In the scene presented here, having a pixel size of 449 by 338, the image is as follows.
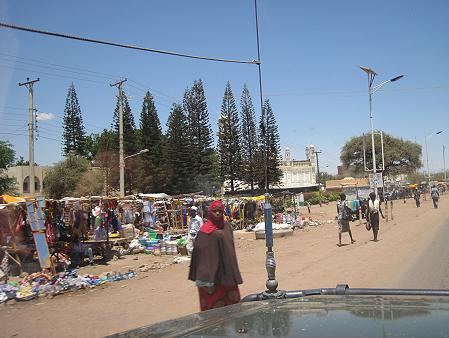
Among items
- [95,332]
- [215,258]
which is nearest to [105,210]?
[95,332]

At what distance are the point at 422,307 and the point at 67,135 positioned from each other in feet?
192

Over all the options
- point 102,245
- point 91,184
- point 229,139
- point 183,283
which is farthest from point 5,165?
point 183,283

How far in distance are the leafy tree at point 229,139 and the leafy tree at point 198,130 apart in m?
1.36

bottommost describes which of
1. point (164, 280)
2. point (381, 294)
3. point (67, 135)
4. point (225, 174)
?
point (164, 280)

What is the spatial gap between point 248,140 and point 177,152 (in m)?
8.52

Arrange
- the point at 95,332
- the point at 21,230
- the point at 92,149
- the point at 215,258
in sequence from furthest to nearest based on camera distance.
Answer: the point at 92,149
the point at 21,230
the point at 95,332
the point at 215,258

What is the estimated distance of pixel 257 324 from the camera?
2.54m

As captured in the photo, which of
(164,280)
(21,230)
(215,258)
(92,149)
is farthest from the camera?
(92,149)

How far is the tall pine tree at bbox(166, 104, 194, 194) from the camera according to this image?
50.1 m

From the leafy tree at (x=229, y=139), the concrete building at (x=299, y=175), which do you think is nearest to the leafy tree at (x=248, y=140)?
the leafy tree at (x=229, y=139)

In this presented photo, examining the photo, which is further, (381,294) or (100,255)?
(100,255)

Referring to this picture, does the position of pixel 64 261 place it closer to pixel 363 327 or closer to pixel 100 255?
pixel 100 255

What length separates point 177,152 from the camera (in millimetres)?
50156

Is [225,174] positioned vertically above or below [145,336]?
above
